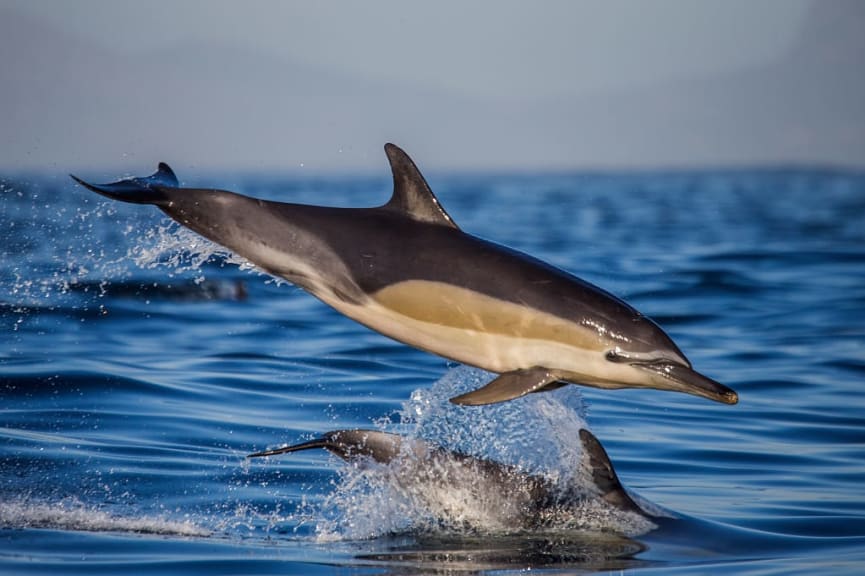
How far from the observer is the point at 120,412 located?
11297mm

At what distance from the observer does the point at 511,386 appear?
6.63m

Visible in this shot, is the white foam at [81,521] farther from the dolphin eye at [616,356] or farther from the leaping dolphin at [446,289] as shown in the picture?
the dolphin eye at [616,356]

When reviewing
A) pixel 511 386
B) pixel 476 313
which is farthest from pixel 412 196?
pixel 511 386

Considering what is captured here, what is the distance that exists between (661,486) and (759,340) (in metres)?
7.23

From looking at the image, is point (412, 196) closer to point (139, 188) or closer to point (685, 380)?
point (139, 188)

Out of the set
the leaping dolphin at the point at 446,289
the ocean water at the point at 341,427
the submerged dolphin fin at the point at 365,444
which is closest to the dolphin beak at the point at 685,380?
the leaping dolphin at the point at 446,289

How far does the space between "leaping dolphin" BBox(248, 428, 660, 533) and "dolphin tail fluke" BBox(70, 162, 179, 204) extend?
181cm

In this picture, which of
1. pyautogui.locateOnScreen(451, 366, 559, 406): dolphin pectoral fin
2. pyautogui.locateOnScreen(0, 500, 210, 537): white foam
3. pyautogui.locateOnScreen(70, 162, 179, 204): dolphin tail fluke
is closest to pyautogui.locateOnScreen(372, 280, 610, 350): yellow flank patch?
pyautogui.locateOnScreen(451, 366, 559, 406): dolphin pectoral fin

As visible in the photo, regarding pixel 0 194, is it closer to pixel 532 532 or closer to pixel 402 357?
pixel 402 357

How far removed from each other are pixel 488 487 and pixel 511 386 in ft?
5.23

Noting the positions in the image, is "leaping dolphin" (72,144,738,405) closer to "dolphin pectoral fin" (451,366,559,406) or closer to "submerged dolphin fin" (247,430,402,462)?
"dolphin pectoral fin" (451,366,559,406)

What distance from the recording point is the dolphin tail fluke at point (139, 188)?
22.2 ft

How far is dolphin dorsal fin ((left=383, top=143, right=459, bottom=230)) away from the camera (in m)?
6.92

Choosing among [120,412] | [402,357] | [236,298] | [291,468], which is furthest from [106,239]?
[291,468]
